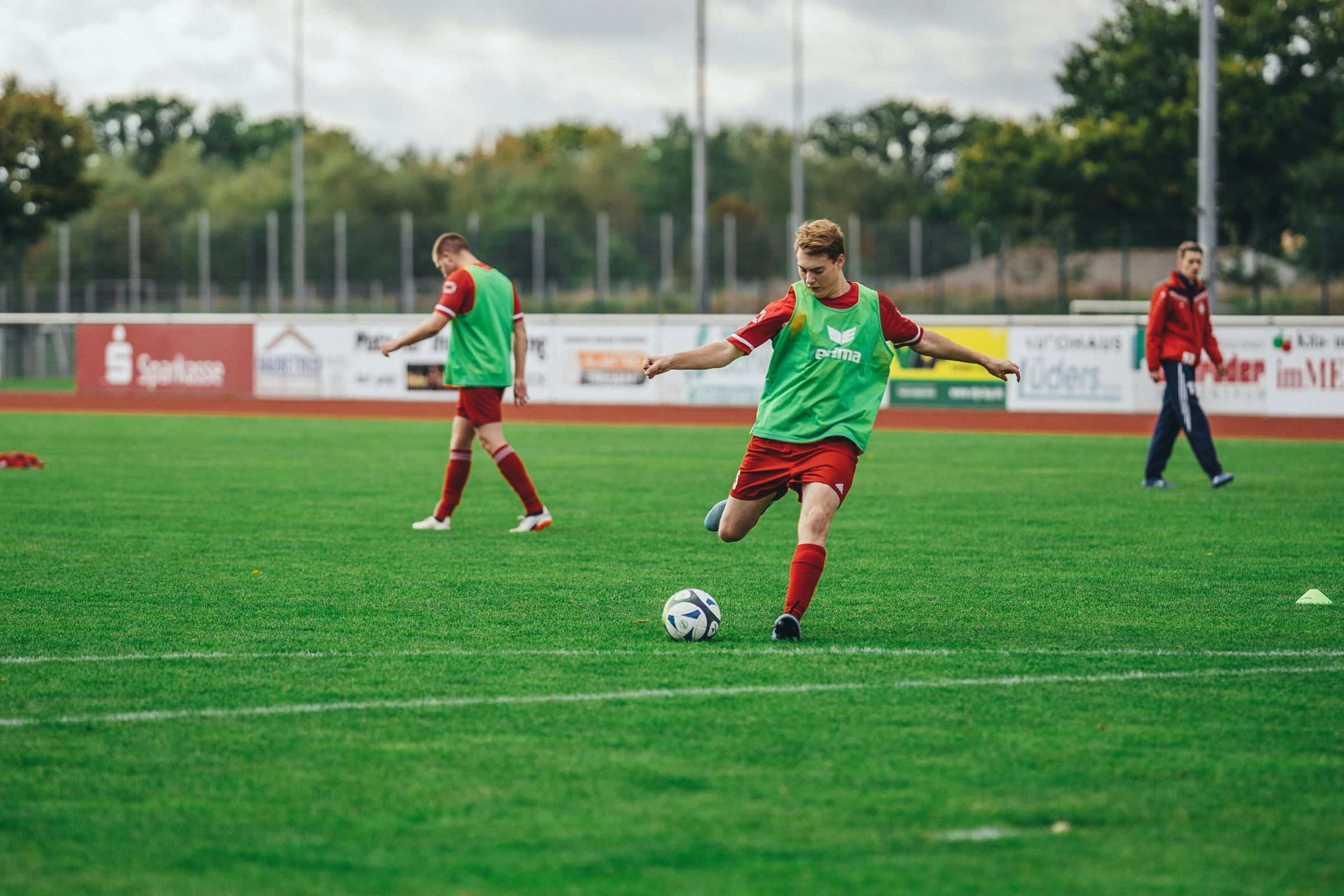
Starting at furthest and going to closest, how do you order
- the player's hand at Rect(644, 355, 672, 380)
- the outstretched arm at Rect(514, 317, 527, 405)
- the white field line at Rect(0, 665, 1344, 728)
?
1. the outstretched arm at Rect(514, 317, 527, 405)
2. the player's hand at Rect(644, 355, 672, 380)
3. the white field line at Rect(0, 665, 1344, 728)

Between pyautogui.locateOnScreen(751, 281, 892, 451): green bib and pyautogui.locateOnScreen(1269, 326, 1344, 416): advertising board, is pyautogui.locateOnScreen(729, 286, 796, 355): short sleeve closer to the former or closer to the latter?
pyautogui.locateOnScreen(751, 281, 892, 451): green bib

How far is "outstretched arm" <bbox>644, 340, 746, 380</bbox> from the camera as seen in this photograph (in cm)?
652

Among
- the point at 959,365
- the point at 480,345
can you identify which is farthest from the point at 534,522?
the point at 959,365

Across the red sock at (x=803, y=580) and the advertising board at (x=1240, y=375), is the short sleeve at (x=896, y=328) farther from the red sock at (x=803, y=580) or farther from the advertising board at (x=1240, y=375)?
the advertising board at (x=1240, y=375)

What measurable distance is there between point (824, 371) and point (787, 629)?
1.17 meters

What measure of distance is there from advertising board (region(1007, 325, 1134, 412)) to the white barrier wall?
0.06ft

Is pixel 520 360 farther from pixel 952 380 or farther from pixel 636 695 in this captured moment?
pixel 952 380

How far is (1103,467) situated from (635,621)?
996 cm

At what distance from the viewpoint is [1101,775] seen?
4492mm

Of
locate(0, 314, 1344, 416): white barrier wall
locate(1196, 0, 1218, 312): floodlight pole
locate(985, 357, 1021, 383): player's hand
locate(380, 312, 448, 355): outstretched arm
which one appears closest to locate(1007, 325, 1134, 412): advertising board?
locate(0, 314, 1344, 416): white barrier wall

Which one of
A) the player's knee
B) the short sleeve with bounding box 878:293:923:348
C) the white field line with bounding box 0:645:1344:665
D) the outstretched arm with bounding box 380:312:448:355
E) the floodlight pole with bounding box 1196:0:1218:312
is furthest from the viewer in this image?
the floodlight pole with bounding box 1196:0:1218:312

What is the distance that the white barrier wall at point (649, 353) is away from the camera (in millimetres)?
22109

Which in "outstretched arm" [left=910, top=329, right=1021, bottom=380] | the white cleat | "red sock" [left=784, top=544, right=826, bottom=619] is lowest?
the white cleat

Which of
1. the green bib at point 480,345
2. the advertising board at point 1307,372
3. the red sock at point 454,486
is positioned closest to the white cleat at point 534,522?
the red sock at point 454,486
